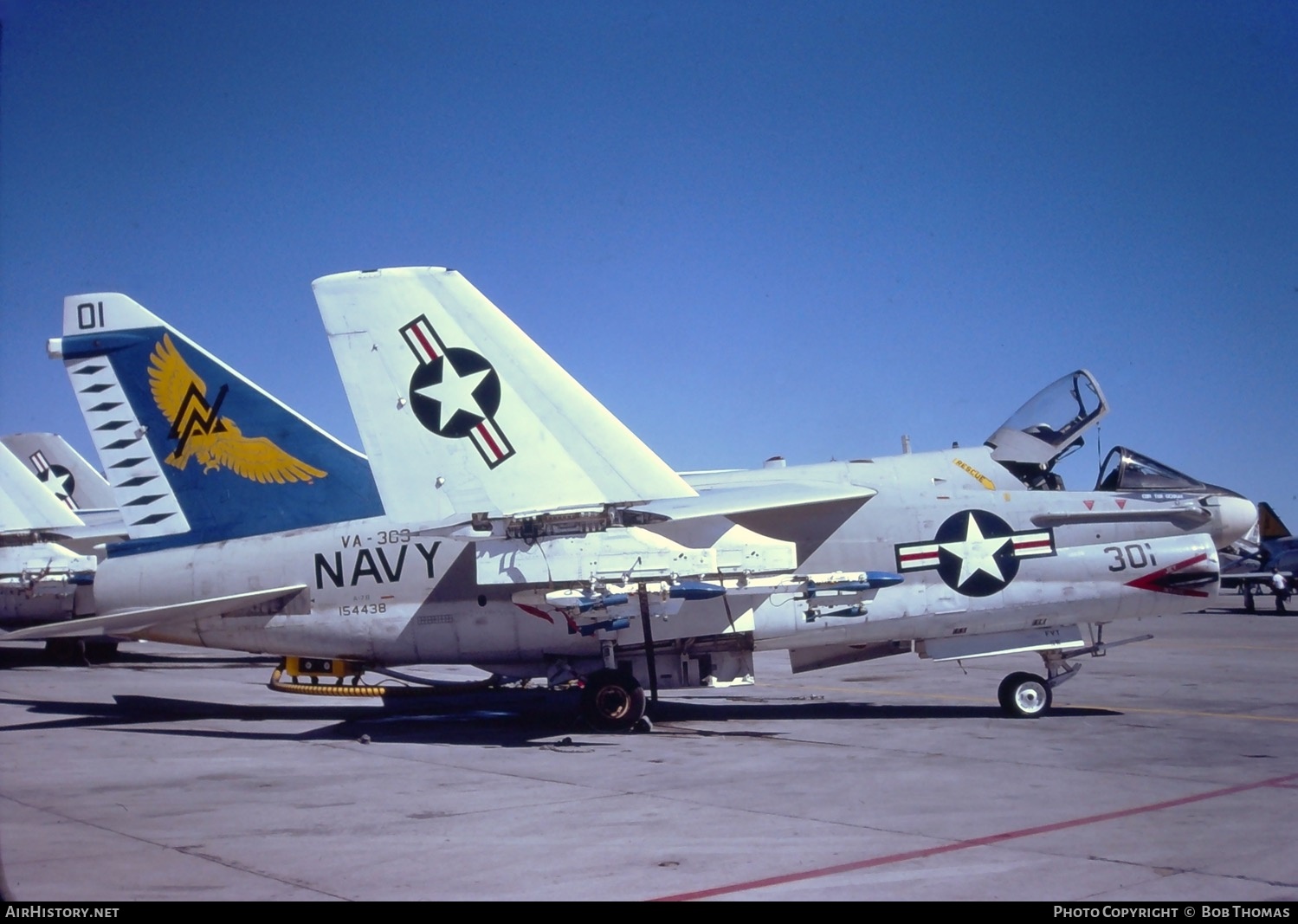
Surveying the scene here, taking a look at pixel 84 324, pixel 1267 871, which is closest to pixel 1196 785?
pixel 1267 871

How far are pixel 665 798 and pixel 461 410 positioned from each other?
5.32 metres

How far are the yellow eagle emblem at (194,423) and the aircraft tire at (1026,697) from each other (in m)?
9.31

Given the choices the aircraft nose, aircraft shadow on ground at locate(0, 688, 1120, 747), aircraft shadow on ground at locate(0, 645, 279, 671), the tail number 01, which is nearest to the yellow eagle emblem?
the tail number 01

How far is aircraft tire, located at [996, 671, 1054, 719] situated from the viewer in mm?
13102

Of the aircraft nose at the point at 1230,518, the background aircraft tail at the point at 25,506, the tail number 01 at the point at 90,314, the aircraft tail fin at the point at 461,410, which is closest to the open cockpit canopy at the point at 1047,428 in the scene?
the aircraft nose at the point at 1230,518

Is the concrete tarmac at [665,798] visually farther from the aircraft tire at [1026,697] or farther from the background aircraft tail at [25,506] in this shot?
the background aircraft tail at [25,506]

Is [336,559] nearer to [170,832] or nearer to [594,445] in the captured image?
[594,445]

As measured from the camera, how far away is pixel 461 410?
39.7ft

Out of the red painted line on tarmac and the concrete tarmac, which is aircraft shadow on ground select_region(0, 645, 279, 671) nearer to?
the concrete tarmac

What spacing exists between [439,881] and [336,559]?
7.61m

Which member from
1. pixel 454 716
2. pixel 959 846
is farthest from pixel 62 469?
pixel 959 846

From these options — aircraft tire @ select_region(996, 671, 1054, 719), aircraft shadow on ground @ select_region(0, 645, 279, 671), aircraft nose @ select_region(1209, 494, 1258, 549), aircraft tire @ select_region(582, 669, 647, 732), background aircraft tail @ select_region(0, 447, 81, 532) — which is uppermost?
background aircraft tail @ select_region(0, 447, 81, 532)

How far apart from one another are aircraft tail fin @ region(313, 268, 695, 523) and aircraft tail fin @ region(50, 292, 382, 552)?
66.6 inches

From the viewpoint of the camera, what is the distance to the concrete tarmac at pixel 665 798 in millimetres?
5988
